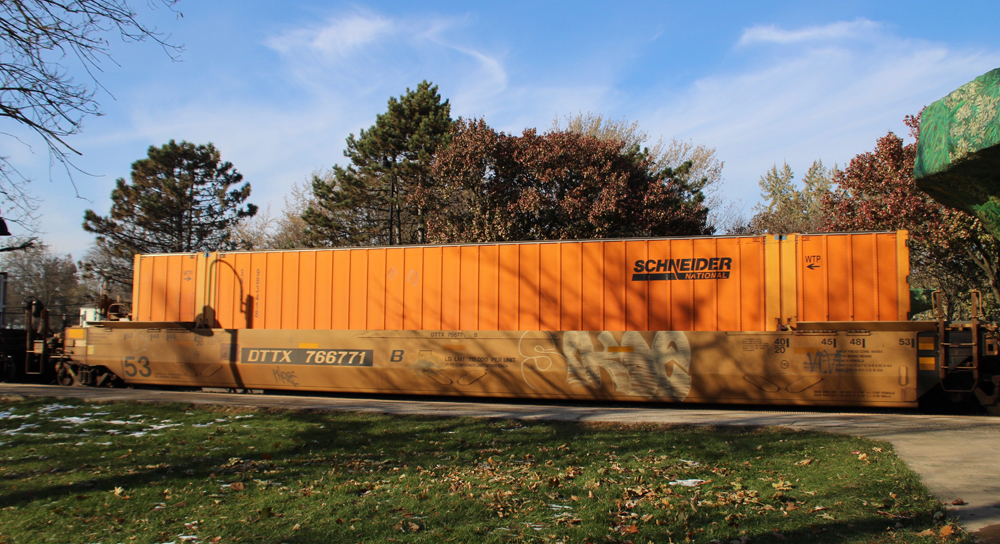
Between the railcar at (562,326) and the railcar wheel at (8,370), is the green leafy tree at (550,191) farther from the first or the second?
the railcar wheel at (8,370)

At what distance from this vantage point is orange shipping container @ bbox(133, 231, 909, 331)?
10.9 m

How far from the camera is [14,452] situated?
7.34 meters

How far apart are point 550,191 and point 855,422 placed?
15419mm

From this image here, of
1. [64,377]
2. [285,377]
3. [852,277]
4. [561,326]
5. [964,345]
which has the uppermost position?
[852,277]

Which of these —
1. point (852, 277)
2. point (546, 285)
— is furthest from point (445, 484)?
point (852, 277)

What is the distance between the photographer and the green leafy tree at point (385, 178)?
30047 mm

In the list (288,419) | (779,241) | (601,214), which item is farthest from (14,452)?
(601,214)

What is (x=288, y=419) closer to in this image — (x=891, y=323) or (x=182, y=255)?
(x=182, y=255)

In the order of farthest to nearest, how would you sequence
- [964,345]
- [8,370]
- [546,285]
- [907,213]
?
[907,213]
[8,370]
[546,285]
[964,345]

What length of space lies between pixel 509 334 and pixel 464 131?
45.4 ft

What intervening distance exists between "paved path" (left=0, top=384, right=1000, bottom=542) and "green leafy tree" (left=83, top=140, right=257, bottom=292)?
2535cm

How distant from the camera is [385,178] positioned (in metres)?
32.0

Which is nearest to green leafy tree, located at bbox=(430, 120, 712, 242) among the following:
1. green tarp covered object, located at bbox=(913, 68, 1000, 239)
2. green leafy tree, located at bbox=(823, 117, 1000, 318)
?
green leafy tree, located at bbox=(823, 117, 1000, 318)

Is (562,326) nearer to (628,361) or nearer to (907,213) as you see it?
(628,361)
